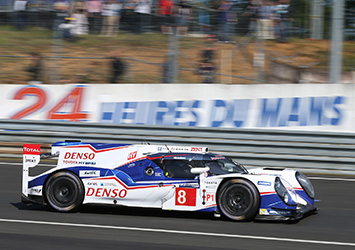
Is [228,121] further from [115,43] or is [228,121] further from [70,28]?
[70,28]

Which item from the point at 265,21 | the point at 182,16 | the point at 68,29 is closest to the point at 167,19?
the point at 182,16

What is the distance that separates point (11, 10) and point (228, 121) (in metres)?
7.02

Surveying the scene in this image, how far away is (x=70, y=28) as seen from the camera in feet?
49.5

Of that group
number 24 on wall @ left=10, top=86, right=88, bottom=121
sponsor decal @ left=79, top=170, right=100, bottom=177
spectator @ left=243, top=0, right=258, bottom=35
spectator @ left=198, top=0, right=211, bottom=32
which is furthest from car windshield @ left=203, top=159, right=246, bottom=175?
number 24 on wall @ left=10, top=86, right=88, bottom=121

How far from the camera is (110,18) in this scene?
1524 cm

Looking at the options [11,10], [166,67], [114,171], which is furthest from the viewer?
[11,10]

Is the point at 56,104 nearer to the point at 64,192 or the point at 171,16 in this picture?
the point at 171,16

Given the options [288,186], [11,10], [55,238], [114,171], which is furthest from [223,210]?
[11,10]

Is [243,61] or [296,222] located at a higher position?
[243,61]

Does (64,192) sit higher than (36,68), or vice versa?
(36,68)

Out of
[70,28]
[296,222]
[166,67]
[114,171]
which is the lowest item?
[296,222]

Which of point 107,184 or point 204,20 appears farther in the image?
point 204,20

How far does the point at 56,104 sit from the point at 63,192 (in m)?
6.59

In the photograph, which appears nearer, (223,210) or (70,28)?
(223,210)
